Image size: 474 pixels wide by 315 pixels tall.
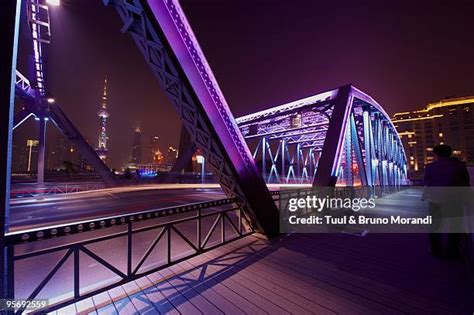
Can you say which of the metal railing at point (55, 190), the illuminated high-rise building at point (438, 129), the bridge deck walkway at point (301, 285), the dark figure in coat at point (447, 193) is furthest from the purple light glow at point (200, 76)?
the illuminated high-rise building at point (438, 129)

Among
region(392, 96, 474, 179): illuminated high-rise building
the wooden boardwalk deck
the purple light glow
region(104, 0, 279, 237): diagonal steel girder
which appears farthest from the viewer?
region(392, 96, 474, 179): illuminated high-rise building

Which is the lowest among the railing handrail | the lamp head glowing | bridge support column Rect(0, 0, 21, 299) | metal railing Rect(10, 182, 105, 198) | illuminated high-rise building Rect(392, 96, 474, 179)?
metal railing Rect(10, 182, 105, 198)

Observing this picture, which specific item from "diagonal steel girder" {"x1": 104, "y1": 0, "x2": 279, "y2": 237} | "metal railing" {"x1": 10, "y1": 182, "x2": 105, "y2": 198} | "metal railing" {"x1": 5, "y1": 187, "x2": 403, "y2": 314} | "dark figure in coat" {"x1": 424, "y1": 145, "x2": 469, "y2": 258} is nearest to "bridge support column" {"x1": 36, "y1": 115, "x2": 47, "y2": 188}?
"metal railing" {"x1": 10, "y1": 182, "x2": 105, "y2": 198}

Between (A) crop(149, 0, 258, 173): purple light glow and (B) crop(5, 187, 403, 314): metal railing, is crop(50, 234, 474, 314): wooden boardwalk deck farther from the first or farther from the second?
(A) crop(149, 0, 258, 173): purple light glow

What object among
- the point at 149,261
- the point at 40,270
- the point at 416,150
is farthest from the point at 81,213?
the point at 416,150

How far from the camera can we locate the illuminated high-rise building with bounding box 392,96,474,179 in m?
84.9

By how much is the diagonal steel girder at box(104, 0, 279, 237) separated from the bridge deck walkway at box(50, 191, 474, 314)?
5.63 ft

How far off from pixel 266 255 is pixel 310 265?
106cm

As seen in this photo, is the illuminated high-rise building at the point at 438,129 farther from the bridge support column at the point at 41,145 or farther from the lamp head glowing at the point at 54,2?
the bridge support column at the point at 41,145

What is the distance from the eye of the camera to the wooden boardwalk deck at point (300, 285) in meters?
3.25


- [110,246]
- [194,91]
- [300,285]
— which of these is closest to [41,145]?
[110,246]

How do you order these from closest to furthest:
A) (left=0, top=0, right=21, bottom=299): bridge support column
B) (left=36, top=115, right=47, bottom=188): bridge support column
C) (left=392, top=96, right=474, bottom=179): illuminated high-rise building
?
(left=0, top=0, right=21, bottom=299): bridge support column
(left=36, top=115, right=47, bottom=188): bridge support column
(left=392, top=96, right=474, bottom=179): illuminated high-rise building

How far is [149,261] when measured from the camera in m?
5.71

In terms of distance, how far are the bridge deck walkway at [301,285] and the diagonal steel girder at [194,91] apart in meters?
1.72
